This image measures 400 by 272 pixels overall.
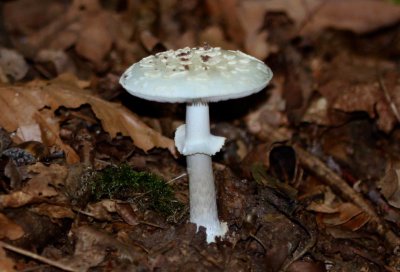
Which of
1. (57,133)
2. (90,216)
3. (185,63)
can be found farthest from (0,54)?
(185,63)

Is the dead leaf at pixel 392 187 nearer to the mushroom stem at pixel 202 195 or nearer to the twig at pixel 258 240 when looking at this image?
the twig at pixel 258 240

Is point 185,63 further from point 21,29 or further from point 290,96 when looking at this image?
point 21,29

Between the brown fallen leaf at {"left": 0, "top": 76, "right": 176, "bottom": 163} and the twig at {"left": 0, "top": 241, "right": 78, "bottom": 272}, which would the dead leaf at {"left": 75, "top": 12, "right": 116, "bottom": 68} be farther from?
the twig at {"left": 0, "top": 241, "right": 78, "bottom": 272}

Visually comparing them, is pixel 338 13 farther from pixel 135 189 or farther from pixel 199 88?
pixel 199 88

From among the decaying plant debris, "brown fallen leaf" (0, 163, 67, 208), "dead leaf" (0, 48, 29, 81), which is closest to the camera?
"brown fallen leaf" (0, 163, 67, 208)

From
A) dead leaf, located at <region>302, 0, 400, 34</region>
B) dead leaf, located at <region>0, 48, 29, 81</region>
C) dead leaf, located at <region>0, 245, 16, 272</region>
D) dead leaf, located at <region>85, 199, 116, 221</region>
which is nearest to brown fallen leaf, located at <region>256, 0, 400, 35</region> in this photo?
dead leaf, located at <region>302, 0, 400, 34</region>

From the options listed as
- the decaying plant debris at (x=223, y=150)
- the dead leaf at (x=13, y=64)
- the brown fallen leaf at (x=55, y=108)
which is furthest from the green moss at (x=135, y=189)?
the dead leaf at (x=13, y=64)
